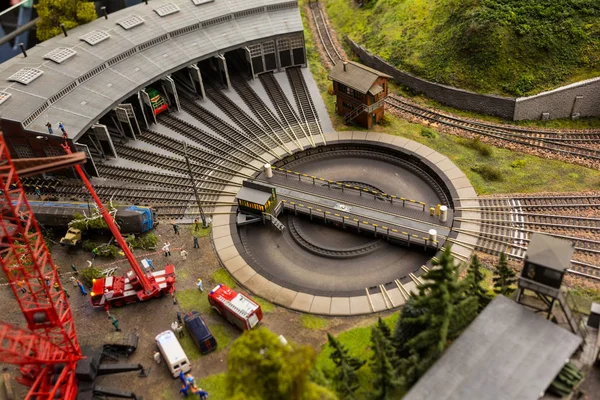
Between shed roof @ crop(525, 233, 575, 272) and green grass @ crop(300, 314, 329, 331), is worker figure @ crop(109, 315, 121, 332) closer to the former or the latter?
green grass @ crop(300, 314, 329, 331)

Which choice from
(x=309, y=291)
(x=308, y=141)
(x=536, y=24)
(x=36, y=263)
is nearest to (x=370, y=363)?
(x=309, y=291)

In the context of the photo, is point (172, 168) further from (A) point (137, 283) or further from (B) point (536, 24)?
(B) point (536, 24)

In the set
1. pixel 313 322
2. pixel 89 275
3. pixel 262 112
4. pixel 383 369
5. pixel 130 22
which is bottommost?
pixel 313 322

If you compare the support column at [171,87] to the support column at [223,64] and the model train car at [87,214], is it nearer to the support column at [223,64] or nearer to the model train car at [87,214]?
the support column at [223,64]

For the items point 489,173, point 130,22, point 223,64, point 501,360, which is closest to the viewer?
point 501,360

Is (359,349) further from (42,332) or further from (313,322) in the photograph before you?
(42,332)

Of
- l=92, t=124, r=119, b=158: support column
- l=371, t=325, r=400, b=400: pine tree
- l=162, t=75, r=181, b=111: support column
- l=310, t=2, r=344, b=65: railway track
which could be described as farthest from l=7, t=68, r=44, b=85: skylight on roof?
l=371, t=325, r=400, b=400: pine tree

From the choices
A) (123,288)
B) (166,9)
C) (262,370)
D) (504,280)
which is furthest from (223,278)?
(166,9)
